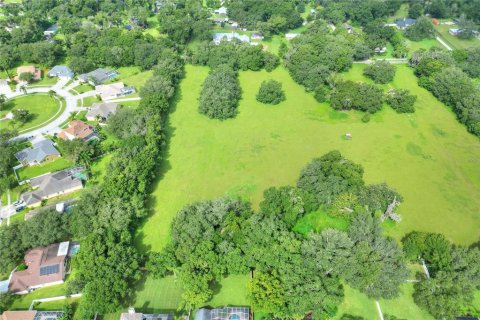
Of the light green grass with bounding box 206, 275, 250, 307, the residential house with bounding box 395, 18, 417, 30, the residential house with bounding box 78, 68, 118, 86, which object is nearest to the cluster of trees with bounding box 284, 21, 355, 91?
the residential house with bounding box 395, 18, 417, 30

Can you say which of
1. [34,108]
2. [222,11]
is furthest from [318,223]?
[222,11]

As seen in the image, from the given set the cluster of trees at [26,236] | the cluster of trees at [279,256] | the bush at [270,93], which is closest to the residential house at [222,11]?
the bush at [270,93]

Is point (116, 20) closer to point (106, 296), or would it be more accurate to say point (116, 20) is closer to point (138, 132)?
point (138, 132)

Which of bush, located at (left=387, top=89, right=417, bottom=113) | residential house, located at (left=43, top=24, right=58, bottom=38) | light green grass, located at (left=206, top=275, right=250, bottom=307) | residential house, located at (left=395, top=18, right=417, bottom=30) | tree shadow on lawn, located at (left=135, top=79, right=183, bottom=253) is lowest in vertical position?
residential house, located at (left=395, top=18, right=417, bottom=30)

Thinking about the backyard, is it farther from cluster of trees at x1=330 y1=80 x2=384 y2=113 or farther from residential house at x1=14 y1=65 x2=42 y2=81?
residential house at x1=14 y1=65 x2=42 y2=81

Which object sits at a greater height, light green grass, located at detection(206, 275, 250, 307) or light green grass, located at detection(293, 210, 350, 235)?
light green grass, located at detection(206, 275, 250, 307)

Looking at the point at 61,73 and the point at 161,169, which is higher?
the point at 61,73

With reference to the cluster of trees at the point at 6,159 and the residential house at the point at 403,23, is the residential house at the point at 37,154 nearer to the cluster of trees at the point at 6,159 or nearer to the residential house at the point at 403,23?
Answer: the cluster of trees at the point at 6,159

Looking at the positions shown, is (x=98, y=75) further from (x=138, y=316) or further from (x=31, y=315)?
(x=138, y=316)
